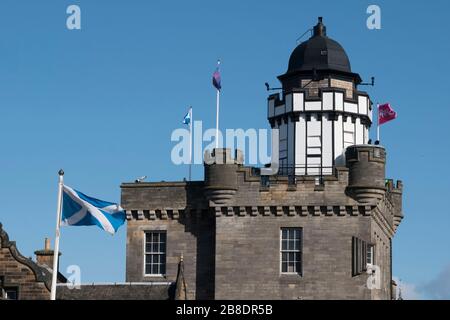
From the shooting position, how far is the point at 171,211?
6178 centimetres

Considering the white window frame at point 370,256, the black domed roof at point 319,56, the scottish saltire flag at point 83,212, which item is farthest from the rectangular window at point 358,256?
the scottish saltire flag at point 83,212

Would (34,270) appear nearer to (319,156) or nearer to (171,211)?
(171,211)

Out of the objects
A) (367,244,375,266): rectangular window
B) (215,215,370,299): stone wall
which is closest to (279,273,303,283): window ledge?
(215,215,370,299): stone wall

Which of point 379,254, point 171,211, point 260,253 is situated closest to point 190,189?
point 171,211

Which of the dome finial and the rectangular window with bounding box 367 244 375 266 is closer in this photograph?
the rectangular window with bounding box 367 244 375 266

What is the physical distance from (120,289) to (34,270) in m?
6.01

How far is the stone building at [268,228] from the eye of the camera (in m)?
58.7

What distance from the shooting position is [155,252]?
61938 mm

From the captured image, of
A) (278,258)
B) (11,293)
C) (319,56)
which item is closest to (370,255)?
(278,258)

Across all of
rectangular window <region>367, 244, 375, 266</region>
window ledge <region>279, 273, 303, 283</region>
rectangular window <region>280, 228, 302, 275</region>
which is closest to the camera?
window ledge <region>279, 273, 303, 283</region>

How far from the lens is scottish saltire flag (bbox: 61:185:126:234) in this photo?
39.8 metres

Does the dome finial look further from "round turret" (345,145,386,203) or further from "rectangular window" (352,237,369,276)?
"rectangular window" (352,237,369,276)

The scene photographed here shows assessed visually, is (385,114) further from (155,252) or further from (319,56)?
(155,252)

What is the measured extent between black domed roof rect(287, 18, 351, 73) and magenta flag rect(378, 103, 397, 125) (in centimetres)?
294
